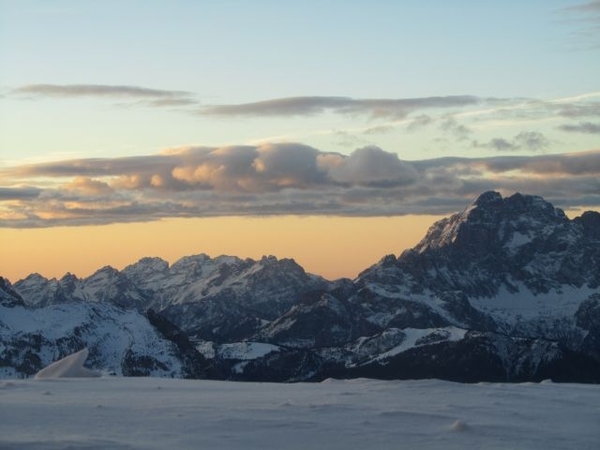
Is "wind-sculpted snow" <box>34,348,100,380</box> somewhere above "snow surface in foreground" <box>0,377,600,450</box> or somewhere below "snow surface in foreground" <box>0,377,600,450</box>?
below

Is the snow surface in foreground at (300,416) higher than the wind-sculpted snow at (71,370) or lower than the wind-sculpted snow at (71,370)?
higher

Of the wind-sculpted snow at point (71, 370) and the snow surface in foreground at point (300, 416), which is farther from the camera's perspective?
the wind-sculpted snow at point (71, 370)

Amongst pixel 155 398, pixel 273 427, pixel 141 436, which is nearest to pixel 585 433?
pixel 273 427

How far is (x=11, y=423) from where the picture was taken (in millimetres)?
23844

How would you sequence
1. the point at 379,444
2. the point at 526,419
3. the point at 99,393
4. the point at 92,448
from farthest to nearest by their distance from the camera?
the point at 99,393 → the point at 526,419 → the point at 379,444 → the point at 92,448

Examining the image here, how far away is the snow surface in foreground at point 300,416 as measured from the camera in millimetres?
22172

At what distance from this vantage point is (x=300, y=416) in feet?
83.5

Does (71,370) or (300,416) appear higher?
(300,416)

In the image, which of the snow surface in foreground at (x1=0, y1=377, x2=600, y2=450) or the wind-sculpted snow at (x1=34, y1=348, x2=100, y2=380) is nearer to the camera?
the snow surface in foreground at (x1=0, y1=377, x2=600, y2=450)

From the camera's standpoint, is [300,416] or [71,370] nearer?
[300,416]

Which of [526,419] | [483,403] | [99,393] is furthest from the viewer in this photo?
[99,393]

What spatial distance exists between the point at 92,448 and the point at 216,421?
456cm

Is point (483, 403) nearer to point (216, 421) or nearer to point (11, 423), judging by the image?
point (216, 421)

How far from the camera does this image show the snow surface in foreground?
2217 centimetres
